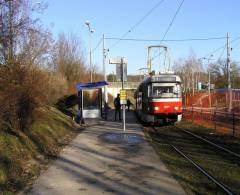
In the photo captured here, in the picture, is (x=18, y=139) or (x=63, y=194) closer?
(x=63, y=194)

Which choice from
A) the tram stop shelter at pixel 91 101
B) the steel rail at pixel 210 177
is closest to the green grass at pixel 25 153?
the steel rail at pixel 210 177

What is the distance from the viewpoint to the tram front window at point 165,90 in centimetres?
2967

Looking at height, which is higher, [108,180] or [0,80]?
[0,80]

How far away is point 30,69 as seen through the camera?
16125mm

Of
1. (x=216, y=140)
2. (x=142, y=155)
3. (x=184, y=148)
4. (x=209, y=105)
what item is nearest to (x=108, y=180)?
(x=142, y=155)

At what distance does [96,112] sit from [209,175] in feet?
60.8

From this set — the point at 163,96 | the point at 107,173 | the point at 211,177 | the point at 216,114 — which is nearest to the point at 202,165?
the point at 211,177

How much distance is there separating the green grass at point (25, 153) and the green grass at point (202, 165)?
3519mm

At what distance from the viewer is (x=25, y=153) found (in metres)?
14.0

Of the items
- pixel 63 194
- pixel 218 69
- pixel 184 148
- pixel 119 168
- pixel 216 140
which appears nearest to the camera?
pixel 63 194

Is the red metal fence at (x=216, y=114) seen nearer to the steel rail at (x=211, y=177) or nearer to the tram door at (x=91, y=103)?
the tram door at (x=91, y=103)

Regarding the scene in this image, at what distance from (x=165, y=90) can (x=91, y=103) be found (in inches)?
181

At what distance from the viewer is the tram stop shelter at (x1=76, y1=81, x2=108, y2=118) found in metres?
29.8

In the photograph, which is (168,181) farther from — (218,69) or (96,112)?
(218,69)
